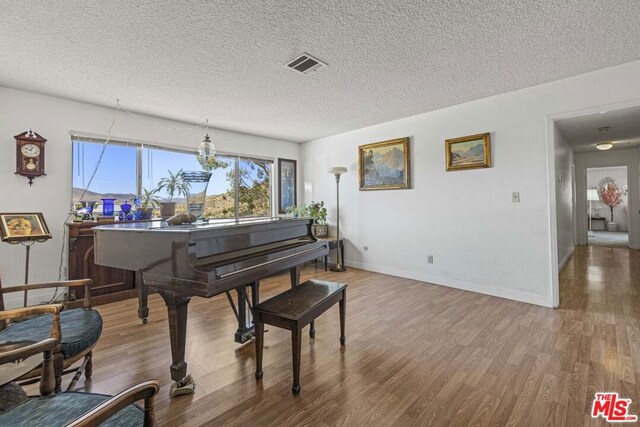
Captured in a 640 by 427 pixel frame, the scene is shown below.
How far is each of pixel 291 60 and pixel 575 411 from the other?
318 centimetres

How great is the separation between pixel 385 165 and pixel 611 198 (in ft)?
31.0

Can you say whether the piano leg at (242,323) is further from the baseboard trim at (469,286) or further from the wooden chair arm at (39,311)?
the baseboard trim at (469,286)

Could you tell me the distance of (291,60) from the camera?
262cm

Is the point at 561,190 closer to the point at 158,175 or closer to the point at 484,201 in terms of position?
the point at 484,201

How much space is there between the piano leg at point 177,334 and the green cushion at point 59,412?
609 millimetres

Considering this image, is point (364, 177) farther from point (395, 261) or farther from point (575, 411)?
point (575, 411)

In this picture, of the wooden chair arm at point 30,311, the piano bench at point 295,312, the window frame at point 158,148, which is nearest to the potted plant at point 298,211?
the window frame at point 158,148

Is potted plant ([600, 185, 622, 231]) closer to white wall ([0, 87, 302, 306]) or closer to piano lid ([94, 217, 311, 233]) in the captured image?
piano lid ([94, 217, 311, 233])

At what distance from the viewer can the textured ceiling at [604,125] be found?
10.9ft

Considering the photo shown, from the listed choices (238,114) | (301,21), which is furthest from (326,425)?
(238,114)

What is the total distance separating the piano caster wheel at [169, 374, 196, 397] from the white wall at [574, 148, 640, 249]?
887cm

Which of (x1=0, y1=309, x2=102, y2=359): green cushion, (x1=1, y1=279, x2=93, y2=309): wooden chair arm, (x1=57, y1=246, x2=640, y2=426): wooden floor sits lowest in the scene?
(x1=57, y1=246, x2=640, y2=426): wooden floor

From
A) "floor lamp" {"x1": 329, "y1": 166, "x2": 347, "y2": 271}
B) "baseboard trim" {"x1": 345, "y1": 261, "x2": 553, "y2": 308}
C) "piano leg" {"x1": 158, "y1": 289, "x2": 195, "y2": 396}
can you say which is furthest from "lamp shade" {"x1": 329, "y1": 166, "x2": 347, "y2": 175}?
"piano leg" {"x1": 158, "y1": 289, "x2": 195, "y2": 396}

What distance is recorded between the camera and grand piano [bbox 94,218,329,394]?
1.64 metres
